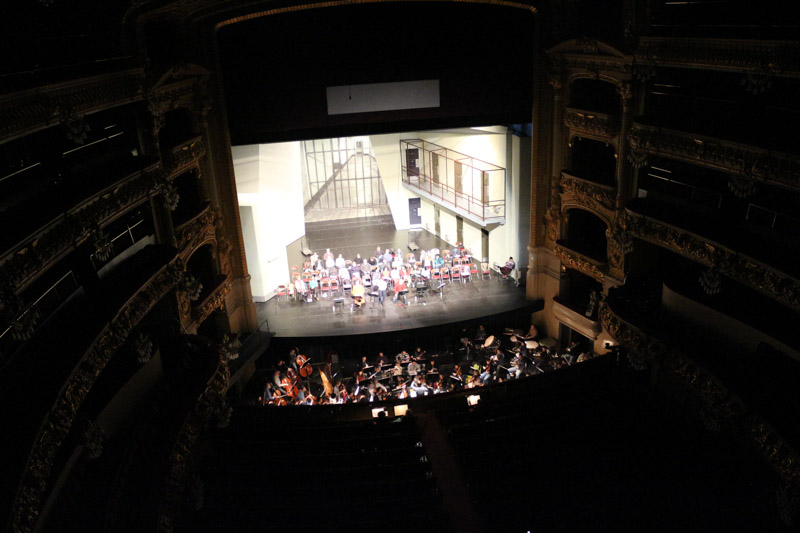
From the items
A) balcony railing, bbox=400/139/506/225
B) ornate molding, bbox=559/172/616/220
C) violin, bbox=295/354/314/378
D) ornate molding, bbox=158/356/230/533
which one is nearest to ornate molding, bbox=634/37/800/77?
ornate molding, bbox=559/172/616/220

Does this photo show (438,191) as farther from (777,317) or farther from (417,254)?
(777,317)

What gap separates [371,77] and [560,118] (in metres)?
5.97

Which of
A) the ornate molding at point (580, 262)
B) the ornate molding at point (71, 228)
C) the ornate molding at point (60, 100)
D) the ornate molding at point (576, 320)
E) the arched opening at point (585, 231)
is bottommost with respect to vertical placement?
the ornate molding at point (576, 320)

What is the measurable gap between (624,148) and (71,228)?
1305 centimetres

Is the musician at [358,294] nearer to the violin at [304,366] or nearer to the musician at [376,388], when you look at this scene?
the violin at [304,366]

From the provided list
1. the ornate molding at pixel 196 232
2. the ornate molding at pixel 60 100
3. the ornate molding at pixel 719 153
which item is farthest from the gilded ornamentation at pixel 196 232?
the ornate molding at pixel 719 153

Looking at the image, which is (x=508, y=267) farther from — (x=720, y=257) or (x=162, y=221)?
(x=162, y=221)

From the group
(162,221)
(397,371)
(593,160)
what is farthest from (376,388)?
(593,160)

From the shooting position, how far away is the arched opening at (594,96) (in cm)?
1783

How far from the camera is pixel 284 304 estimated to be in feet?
71.2

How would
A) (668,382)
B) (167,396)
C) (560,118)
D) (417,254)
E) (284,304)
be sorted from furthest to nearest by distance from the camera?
1. (417,254)
2. (284,304)
3. (560,118)
4. (668,382)
5. (167,396)

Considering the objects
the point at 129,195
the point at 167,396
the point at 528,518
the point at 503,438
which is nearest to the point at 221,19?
the point at 129,195

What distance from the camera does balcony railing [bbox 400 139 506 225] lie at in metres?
22.4

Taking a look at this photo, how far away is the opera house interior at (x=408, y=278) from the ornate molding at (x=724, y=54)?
53 mm
